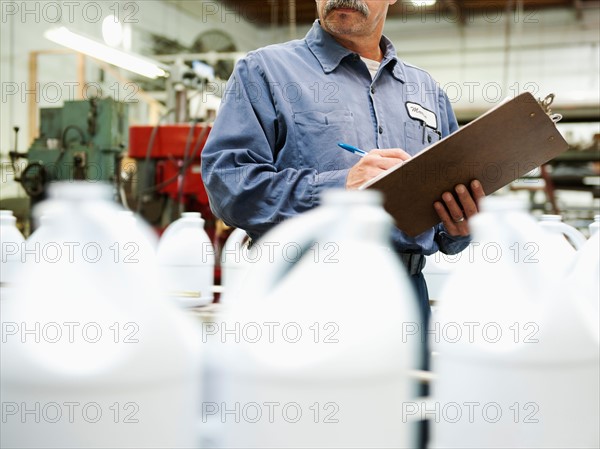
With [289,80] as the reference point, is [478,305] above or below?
below

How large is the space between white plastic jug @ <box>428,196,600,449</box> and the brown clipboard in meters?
0.35

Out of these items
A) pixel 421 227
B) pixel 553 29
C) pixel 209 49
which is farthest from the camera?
pixel 553 29

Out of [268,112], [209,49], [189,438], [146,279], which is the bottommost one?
[189,438]

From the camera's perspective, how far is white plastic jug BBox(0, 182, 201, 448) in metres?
0.35

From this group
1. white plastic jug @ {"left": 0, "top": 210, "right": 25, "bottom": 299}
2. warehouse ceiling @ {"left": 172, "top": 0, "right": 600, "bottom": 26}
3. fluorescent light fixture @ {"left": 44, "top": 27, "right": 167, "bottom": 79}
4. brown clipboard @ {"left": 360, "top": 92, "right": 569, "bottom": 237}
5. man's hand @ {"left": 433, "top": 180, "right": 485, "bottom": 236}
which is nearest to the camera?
brown clipboard @ {"left": 360, "top": 92, "right": 569, "bottom": 237}

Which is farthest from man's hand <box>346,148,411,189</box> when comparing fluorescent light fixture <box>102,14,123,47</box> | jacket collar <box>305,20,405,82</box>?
fluorescent light fixture <box>102,14,123,47</box>

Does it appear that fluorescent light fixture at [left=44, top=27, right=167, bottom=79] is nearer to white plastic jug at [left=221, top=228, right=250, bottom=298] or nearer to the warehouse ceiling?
white plastic jug at [left=221, top=228, right=250, bottom=298]

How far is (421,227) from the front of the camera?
1054 mm

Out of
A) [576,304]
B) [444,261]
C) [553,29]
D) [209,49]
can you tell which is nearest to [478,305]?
[576,304]

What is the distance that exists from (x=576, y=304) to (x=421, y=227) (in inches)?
23.7

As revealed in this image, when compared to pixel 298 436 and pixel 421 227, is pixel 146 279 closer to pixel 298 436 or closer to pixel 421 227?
pixel 298 436

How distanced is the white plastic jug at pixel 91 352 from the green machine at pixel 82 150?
321cm

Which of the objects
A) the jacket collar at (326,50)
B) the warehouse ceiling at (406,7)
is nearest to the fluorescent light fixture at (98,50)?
the jacket collar at (326,50)

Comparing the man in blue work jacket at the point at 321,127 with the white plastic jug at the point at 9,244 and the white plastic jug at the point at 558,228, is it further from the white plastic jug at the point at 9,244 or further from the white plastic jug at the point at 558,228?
the white plastic jug at the point at 9,244
